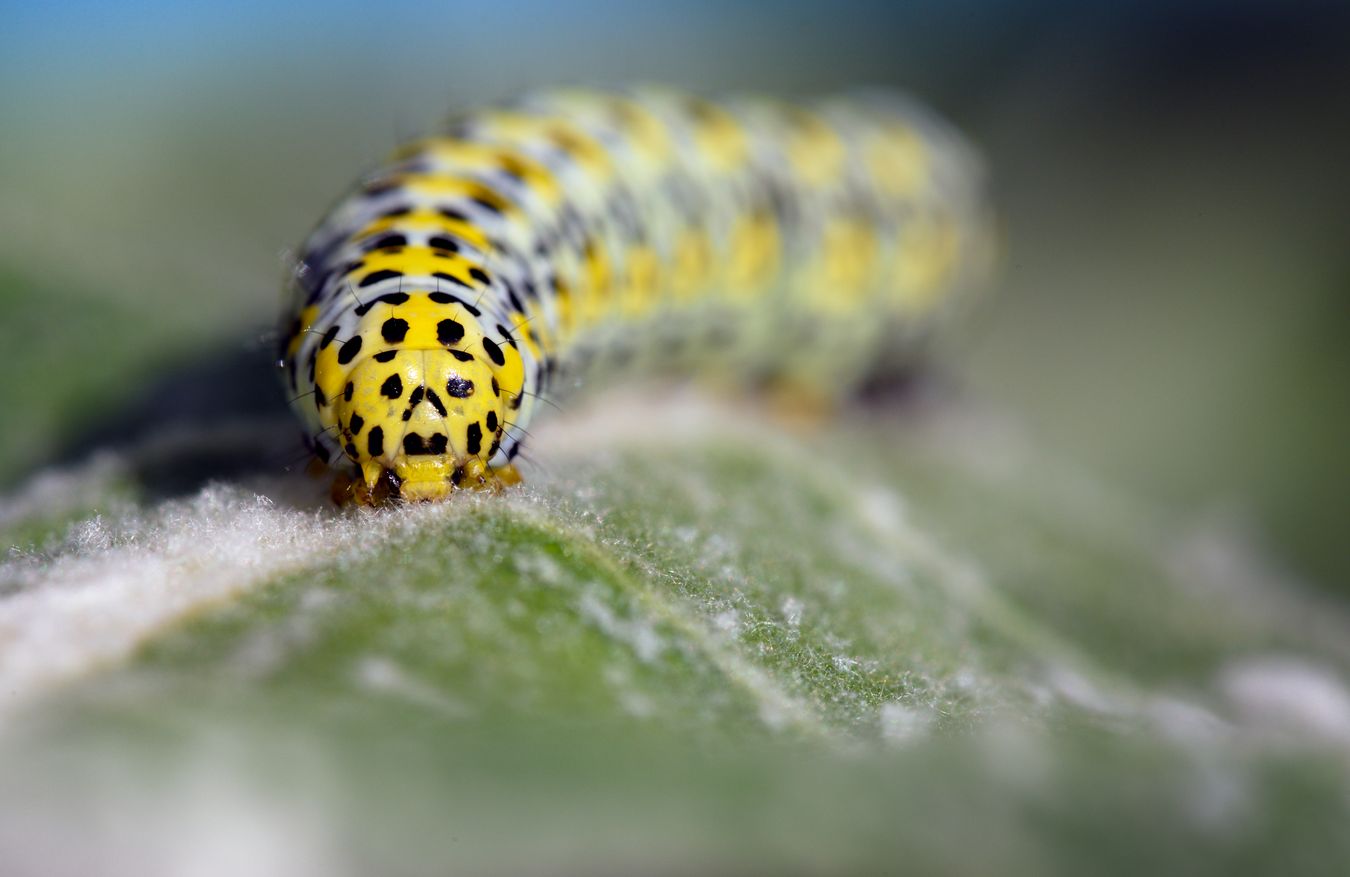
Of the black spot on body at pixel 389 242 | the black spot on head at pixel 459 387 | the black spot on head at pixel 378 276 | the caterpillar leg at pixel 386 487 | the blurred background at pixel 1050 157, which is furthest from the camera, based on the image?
the blurred background at pixel 1050 157

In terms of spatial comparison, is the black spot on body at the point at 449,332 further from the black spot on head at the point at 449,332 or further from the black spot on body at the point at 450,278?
the black spot on body at the point at 450,278

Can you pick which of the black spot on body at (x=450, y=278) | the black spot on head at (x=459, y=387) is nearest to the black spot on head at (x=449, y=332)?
the black spot on head at (x=459, y=387)

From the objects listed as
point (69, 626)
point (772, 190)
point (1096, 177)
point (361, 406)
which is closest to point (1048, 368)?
point (1096, 177)

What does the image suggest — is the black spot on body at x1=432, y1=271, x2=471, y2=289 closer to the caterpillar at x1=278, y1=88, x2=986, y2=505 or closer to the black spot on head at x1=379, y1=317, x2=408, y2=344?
the caterpillar at x1=278, y1=88, x2=986, y2=505

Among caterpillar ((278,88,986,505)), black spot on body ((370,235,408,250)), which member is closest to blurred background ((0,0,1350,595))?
caterpillar ((278,88,986,505))

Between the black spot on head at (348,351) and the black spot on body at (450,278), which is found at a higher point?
the black spot on body at (450,278)

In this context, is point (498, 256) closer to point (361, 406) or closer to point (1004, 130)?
point (361, 406)
